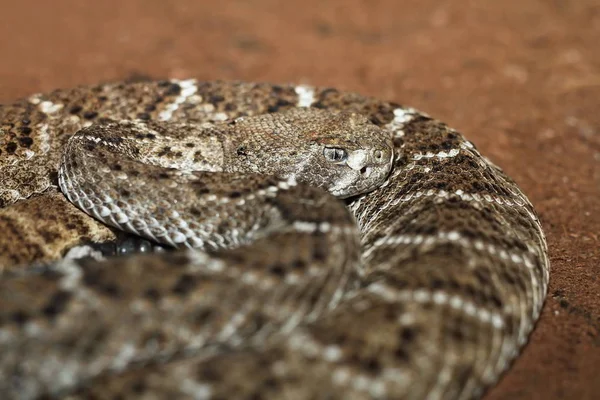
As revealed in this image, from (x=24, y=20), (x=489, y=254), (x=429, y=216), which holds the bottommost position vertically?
(x=489, y=254)

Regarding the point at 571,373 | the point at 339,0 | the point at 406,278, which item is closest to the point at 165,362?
the point at 406,278

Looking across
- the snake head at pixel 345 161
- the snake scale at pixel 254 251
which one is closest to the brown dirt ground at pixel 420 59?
the snake scale at pixel 254 251

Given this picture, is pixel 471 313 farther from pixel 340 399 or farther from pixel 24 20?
pixel 24 20

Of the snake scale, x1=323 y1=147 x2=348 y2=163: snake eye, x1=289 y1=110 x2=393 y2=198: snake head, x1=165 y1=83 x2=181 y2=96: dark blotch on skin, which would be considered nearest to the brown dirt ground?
the snake scale

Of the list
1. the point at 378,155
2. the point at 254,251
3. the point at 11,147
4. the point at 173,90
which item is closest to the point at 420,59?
the point at 173,90

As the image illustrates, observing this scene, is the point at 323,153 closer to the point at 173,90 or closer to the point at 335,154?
the point at 335,154
